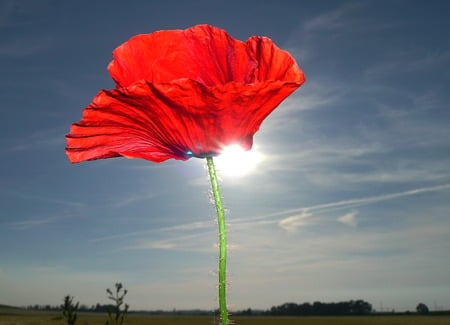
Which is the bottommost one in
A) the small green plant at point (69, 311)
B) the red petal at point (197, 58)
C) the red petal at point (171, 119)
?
the small green plant at point (69, 311)

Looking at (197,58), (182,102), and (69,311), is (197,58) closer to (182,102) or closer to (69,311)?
(182,102)

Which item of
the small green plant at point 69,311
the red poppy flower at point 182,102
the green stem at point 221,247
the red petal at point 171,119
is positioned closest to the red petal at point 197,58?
the red poppy flower at point 182,102

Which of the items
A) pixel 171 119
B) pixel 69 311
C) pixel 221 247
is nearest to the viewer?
pixel 221 247

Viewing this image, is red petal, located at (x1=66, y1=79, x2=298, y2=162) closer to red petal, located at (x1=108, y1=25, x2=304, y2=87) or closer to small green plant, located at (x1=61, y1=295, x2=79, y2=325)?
red petal, located at (x1=108, y1=25, x2=304, y2=87)

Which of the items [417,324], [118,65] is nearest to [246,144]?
[118,65]

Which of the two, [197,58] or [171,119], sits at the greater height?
[197,58]

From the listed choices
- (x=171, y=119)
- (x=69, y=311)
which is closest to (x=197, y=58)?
(x=171, y=119)

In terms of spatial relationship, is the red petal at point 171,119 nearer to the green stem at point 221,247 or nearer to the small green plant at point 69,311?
the green stem at point 221,247
